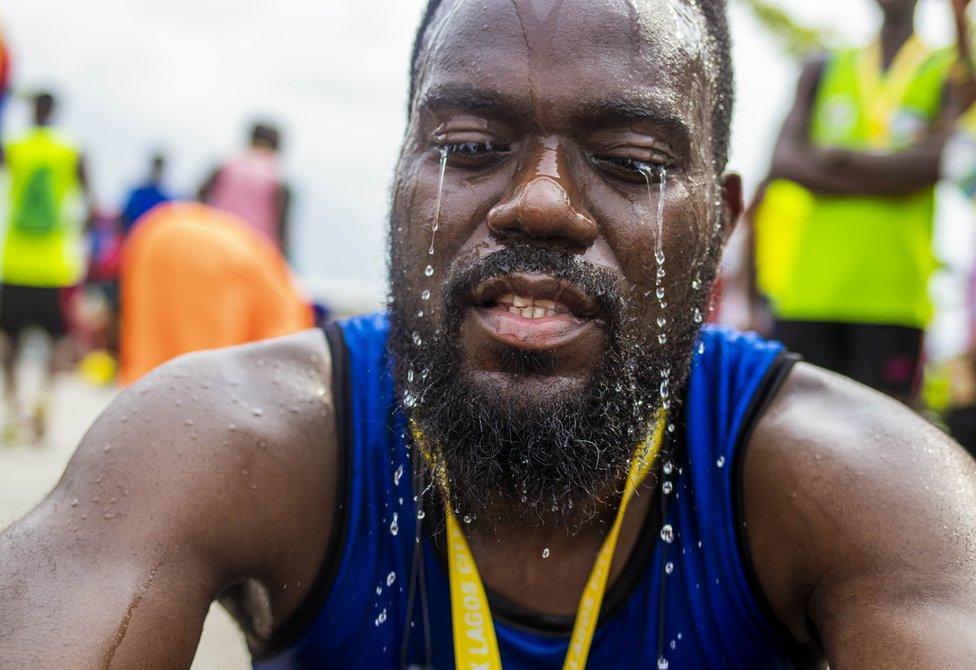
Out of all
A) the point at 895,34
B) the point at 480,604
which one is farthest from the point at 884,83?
the point at 480,604

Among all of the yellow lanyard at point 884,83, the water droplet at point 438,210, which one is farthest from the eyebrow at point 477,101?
the yellow lanyard at point 884,83

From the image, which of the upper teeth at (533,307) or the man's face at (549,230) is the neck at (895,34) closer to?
the man's face at (549,230)

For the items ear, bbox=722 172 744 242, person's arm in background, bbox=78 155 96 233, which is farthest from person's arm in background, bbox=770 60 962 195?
person's arm in background, bbox=78 155 96 233

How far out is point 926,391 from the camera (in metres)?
7.20

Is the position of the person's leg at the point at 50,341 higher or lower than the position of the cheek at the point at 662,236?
lower

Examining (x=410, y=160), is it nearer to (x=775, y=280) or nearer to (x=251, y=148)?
(x=775, y=280)

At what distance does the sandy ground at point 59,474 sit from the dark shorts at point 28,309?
0.77m

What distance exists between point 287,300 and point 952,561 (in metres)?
4.12

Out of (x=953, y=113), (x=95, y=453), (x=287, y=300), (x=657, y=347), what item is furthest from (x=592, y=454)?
(x=287, y=300)

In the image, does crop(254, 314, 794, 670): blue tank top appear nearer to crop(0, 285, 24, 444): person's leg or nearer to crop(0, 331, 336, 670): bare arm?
crop(0, 331, 336, 670): bare arm


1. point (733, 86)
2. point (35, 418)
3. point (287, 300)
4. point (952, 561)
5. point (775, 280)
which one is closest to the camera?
point (952, 561)

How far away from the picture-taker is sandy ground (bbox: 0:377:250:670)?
327 cm

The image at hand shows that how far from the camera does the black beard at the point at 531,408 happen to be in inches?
73.7

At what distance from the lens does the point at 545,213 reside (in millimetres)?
1875
